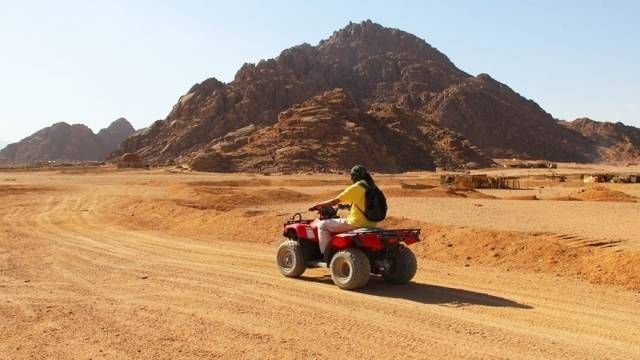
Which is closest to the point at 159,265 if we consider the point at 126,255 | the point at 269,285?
the point at 126,255

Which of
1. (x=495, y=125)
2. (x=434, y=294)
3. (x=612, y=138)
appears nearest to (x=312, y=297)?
(x=434, y=294)

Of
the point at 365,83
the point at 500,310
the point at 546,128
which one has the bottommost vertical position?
the point at 500,310

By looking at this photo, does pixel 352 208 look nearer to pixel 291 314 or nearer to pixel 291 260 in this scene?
pixel 291 260

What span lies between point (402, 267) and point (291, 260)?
199 centimetres

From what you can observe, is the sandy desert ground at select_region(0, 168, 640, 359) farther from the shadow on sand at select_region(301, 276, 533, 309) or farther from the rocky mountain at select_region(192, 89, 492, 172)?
the rocky mountain at select_region(192, 89, 492, 172)

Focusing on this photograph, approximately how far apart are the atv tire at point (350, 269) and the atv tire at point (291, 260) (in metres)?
0.83

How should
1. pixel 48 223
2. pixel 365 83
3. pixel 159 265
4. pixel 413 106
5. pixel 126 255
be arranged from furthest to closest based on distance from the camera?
pixel 365 83, pixel 413 106, pixel 48 223, pixel 126 255, pixel 159 265

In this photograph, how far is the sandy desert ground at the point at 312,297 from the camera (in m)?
6.98

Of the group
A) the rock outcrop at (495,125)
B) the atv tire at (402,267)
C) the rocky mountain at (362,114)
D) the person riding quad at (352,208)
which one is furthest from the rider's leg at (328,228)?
the rock outcrop at (495,125)

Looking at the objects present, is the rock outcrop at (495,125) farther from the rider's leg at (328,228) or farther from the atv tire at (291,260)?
the rider's leg at (328,228)

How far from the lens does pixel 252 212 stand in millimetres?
21484

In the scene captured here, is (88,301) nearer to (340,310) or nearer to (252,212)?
(340,310)

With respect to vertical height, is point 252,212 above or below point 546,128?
below

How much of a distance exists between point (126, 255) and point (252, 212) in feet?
26.0
